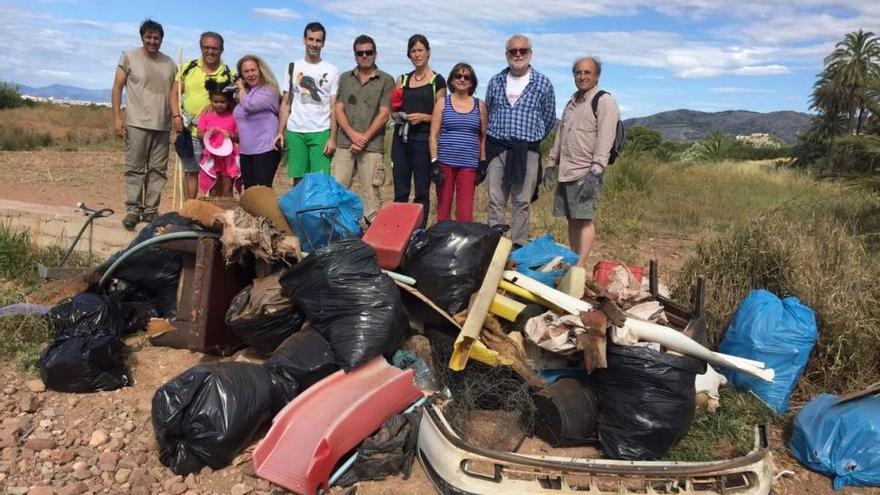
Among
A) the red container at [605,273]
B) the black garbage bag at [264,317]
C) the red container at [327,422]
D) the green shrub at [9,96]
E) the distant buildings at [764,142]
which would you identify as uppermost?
the green shrub at [9,96]

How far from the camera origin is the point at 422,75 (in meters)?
5.04

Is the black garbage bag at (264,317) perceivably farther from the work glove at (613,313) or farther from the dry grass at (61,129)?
the dry grass at (61,129)

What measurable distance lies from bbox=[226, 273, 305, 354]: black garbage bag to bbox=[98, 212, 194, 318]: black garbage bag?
0.90 metres

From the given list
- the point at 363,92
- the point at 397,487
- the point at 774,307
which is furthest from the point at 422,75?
the point at 397,487

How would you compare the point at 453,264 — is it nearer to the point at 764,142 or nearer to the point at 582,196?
the point at 582,196

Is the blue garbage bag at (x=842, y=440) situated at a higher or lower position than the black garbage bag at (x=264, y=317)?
lower

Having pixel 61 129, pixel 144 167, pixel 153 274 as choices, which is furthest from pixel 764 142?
pixel 153 274

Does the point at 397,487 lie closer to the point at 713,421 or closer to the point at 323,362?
the point at 323,362

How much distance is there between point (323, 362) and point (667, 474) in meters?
1.65

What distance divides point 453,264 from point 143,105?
3.43m

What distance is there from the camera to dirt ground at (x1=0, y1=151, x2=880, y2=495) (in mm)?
2693

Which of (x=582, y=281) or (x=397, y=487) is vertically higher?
(x=582, y=281)

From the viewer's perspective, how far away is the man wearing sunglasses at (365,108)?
5.03 m

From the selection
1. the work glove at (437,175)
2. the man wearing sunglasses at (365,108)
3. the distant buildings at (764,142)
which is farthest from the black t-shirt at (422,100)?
the distant buildings at (764,142)
